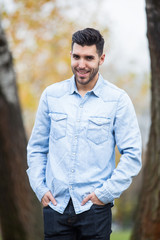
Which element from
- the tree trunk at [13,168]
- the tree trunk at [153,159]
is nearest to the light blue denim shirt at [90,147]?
the tree trunk at [153,159]

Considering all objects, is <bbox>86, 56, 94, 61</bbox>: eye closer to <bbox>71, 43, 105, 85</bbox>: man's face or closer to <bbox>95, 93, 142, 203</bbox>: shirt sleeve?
<bbox>71, 43, 105, 85</bbox>: man's face

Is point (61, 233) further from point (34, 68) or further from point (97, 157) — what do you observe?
point (34, 68)

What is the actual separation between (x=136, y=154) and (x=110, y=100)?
429 millimetres

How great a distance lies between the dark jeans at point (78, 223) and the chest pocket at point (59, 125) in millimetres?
478

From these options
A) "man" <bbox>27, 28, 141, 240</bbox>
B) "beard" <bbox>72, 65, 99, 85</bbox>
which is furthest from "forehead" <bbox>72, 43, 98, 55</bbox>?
"beard" <bbox>72, 65, 99, 85</bbox>

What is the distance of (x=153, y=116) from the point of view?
4.45 meters

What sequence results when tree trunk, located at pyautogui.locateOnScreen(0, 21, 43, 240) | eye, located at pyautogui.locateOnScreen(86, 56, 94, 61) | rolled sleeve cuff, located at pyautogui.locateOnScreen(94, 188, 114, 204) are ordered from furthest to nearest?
1. tree trunk, located at pyautogui.locateOnScreen(0, 21, 43, 240)
2. eye, located at pyautogui.locateOnScreen(86, 56, 94, 61)
3. rolled sleeve cuff, located at pyautogui.locateOnScreen(94, 188, 114, 204)

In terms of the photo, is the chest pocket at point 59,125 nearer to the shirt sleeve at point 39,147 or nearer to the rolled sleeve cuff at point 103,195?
the shirt sleeve at point 39,147

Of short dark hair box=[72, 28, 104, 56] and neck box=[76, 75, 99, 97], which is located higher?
short dark hair box=[72, 28, 104, 56]

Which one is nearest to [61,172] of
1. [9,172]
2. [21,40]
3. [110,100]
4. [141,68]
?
[110,100]

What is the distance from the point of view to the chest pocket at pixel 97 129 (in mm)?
2600

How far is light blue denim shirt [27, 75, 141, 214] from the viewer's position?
2.57m

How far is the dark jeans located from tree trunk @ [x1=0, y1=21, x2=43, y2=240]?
3.52 m

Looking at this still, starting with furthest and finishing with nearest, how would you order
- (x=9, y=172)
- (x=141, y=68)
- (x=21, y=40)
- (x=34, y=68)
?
(x=141, y=68) < (x=34, y=68) < (x=21, y=40) < (x=9, y=172)
